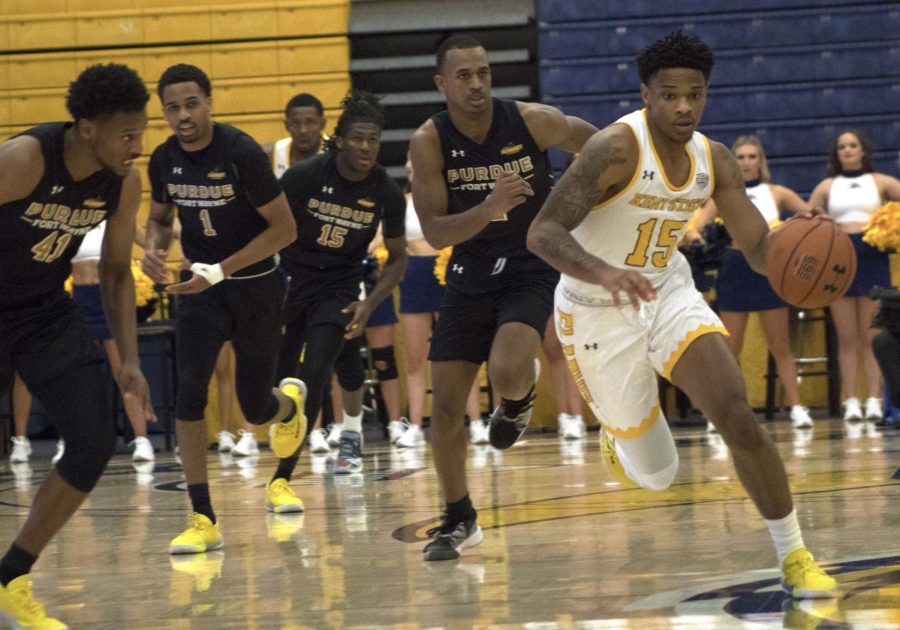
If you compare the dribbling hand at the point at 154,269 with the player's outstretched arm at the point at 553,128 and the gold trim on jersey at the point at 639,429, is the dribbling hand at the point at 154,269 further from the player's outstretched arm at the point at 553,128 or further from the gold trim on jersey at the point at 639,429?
the gold trim on jersey at the point at 639,429

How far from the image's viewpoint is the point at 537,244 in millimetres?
4168

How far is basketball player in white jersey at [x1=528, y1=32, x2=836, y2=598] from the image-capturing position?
4.00 metres

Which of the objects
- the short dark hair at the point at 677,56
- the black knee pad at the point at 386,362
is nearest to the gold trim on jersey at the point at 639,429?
the short dark hair at the point at 677,56

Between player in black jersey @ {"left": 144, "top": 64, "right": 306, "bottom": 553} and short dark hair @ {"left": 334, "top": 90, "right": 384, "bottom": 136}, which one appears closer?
player in black jersey @ {"left": 144, "top": 64, "right": 306, "bottom": 553}

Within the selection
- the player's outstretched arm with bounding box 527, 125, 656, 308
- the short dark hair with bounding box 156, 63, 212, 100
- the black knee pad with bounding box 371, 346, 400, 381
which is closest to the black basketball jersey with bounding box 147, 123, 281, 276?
the short dark hair with bounding box 156, 63, 212, 100

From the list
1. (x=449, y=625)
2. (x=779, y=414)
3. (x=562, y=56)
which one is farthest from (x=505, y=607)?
(x=562, y=56)

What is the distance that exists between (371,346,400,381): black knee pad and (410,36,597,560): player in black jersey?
508 cm

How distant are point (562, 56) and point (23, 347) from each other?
10.3 m

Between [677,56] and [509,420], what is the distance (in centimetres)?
172

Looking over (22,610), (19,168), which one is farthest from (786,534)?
(19,168)

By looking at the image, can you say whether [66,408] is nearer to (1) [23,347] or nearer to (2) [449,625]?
(1) [23,347]

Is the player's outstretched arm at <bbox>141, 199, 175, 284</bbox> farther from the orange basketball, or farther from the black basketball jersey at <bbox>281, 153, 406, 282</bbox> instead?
the orange basketball

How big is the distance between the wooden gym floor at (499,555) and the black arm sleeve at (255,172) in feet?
4.50

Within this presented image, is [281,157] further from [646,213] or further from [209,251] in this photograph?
[646,213]
